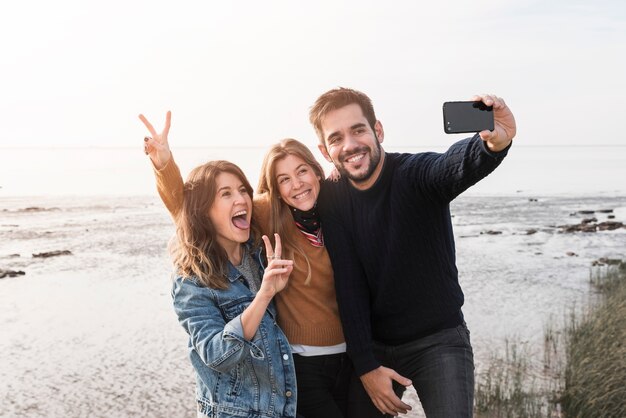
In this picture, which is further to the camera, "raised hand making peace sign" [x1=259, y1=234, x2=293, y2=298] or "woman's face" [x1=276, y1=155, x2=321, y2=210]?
"woman's face" [x1=276, y1=155, x2=321, y2=210]

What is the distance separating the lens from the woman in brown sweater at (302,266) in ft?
12.4

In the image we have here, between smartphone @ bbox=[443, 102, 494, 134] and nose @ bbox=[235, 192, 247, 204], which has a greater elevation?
smartphone @ bbox=[443, 102, 494, 134]

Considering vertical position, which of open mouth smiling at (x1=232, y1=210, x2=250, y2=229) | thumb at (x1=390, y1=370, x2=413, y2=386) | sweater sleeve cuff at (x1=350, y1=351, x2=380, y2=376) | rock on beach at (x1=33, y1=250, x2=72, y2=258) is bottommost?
rock on beach at (x1=33, y1=250, x2=72, y2=258)

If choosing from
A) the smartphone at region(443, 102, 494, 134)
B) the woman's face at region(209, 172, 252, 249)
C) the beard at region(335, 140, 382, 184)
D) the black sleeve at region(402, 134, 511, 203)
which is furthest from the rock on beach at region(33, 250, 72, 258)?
the smartphone at region(443, 102, 494, 134)

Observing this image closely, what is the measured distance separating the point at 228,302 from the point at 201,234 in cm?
47

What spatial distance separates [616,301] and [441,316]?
18.6 feet

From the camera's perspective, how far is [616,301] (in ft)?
27.5

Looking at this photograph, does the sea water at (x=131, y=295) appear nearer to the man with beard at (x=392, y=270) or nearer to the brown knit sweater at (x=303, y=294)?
the brown knit sweater at (x=303, y=294)

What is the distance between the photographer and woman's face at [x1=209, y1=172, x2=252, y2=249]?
3705 mm

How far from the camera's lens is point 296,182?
3.93 meters

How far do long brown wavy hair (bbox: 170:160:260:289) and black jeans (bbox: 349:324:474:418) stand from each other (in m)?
1.18

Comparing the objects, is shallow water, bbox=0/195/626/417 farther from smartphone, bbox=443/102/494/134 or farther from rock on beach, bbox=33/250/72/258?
smartphone, bbox=443/102/494/134

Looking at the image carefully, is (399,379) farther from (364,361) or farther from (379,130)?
(379,130)

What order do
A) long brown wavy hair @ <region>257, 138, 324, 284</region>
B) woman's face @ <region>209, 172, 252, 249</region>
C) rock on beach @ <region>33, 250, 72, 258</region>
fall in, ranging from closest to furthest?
woman's face @ <region>209, 172, 252, 249</region>, long brown wavy hair @ <region>257, 138, 324, 284</region>, rock on beach @ <region>33, 250, 72, 258</region>
